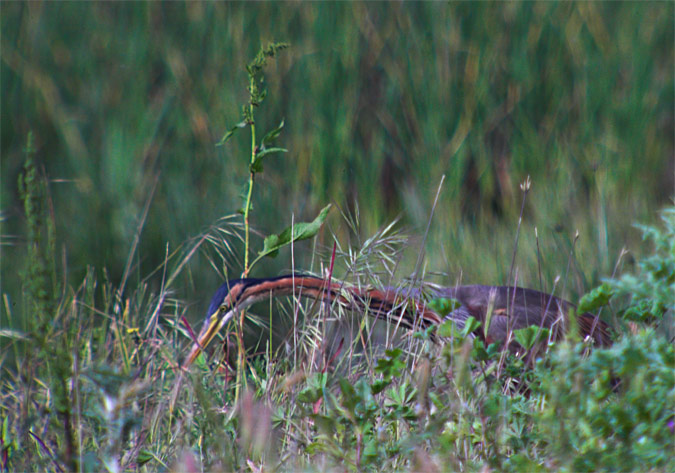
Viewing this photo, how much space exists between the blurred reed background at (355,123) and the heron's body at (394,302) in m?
0.40

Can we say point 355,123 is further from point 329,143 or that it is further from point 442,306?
point 442,306

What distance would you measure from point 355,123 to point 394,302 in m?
1.59

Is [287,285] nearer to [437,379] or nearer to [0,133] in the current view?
[437,379]

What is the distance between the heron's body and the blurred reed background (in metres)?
0.40

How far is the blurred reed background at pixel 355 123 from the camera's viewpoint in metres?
3.12

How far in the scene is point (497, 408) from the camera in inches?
54.6

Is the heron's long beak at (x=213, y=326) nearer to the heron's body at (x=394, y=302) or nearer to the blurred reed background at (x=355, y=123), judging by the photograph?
the heron's body at (x=394, y=302)

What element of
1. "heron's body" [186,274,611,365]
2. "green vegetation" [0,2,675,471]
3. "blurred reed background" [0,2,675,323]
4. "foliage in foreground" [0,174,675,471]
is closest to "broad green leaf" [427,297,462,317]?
"foliage in foreground" [0,174,675,471]

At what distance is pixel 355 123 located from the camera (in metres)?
3.48

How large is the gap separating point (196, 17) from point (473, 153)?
4.67ft

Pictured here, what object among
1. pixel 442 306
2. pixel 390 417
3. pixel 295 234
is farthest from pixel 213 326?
pixel 442 306

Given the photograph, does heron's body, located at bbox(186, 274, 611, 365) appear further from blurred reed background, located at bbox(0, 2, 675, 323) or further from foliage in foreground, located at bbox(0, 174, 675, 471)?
blurred reed background, located at bbox(0, 2, 675, 323)

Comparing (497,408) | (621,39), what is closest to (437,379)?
(497,408)

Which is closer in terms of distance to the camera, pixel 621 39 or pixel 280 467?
pixel 280 467
